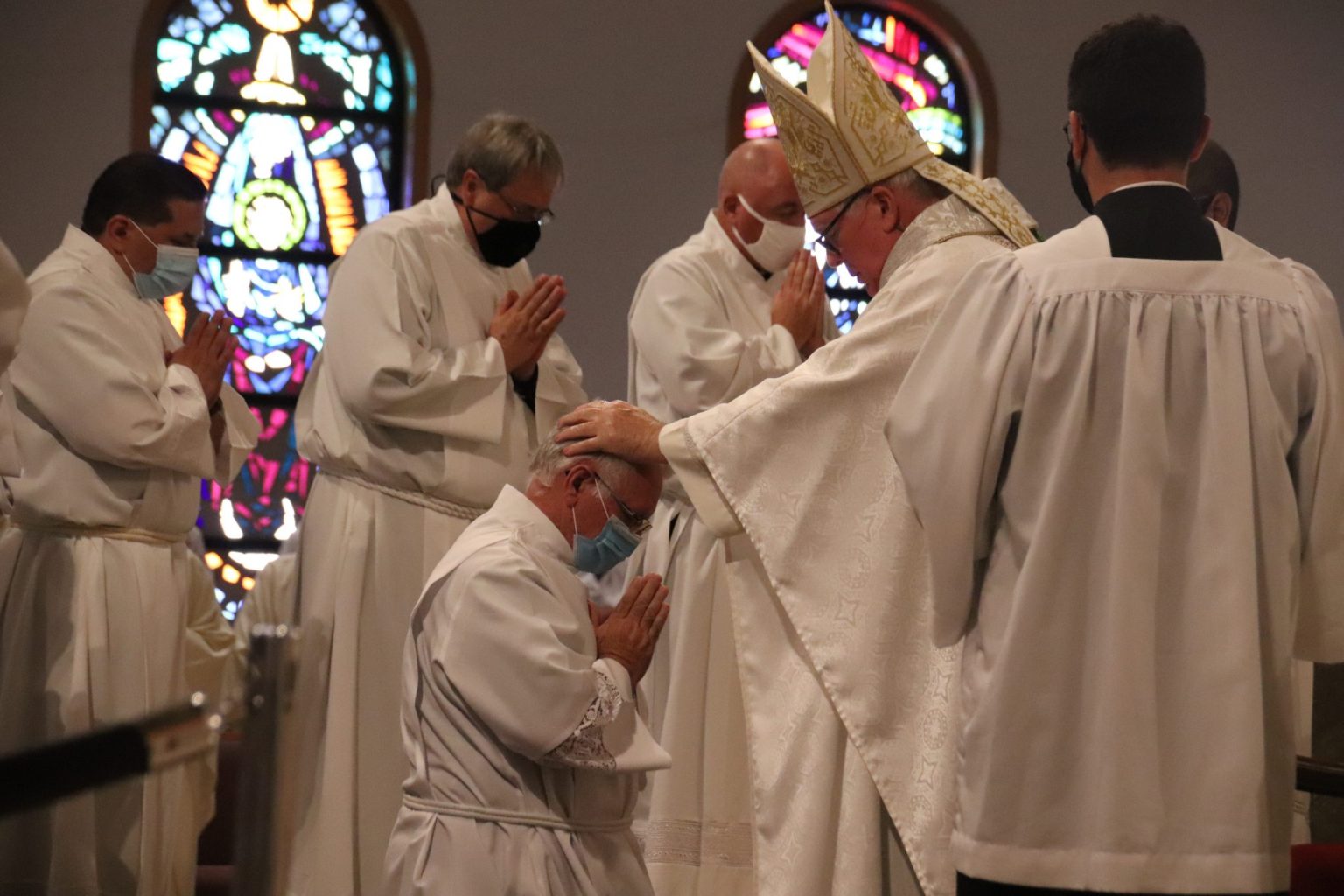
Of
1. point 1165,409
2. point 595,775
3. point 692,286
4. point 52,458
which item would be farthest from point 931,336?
point 52,458

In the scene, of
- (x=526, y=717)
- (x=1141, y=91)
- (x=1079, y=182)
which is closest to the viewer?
(x=1141, y=91)

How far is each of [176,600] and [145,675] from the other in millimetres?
263

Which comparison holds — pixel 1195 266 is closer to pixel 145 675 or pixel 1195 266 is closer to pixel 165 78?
pixel 145 675

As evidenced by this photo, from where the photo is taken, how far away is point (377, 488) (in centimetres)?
512

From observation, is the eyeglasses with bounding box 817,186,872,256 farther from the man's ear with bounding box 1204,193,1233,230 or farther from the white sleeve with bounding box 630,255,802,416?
the man's ear with bounding box 1204,193,1233,230

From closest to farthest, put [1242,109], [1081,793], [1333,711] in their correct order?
[1081,793] < [1333,711] < [1242,109]

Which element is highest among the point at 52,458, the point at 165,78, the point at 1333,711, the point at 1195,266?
the point at 165,78

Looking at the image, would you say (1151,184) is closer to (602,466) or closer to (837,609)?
(837,609)

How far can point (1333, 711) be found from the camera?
4691 mm

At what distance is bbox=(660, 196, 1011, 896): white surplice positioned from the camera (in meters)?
3.40

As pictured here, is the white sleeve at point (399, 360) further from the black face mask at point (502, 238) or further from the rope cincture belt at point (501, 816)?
the rope cincture belt at point (501, 816)

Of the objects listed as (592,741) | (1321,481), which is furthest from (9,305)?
(1321,481)

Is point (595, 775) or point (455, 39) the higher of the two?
point (455, 39)

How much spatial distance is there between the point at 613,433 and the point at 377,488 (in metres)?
1.69
